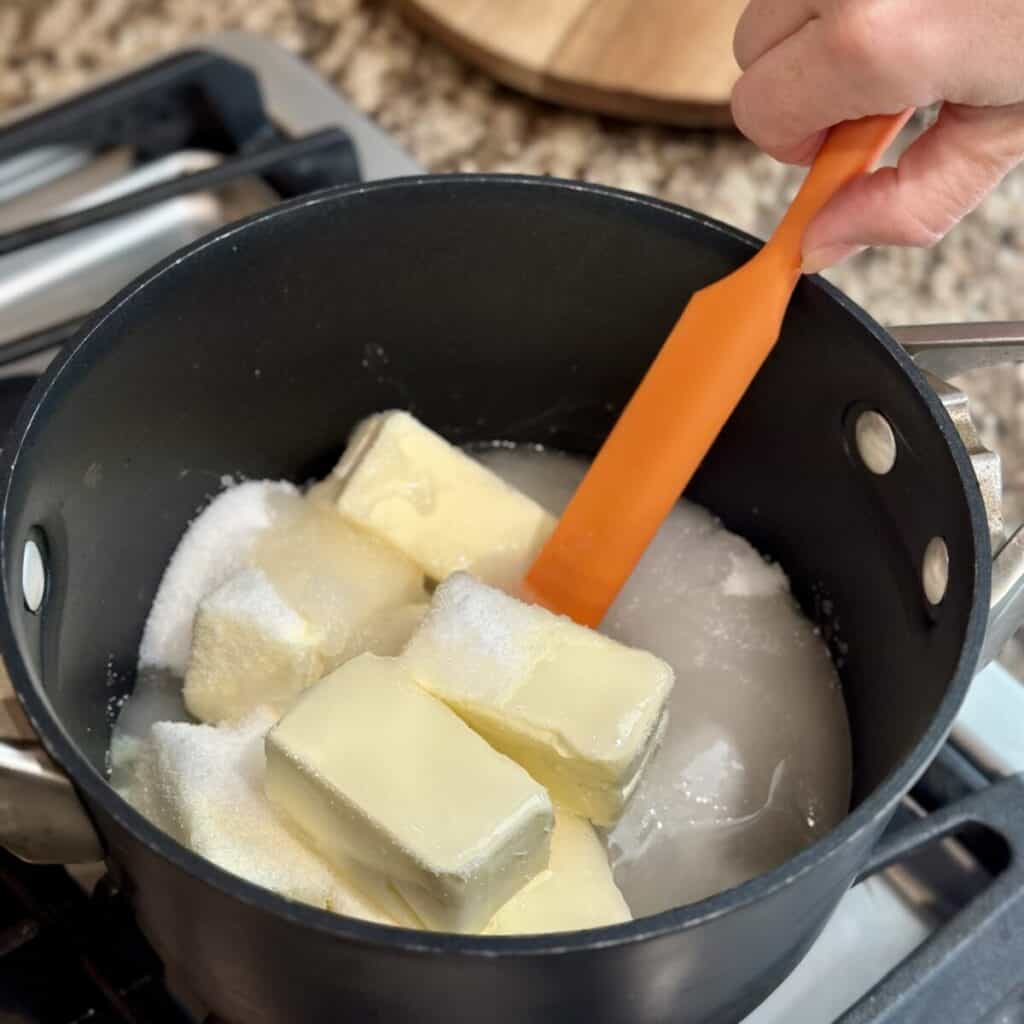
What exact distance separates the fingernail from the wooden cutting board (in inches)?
15.2

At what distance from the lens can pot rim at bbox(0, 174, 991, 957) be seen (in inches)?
15.6

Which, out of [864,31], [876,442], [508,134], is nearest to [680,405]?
[876,442]

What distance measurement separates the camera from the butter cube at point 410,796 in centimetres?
49

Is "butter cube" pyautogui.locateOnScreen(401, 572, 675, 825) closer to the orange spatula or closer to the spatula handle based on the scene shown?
the orange spatula

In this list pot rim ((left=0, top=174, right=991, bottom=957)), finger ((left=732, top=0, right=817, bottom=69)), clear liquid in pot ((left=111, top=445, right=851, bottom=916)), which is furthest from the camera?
clear liquid in pot ((left=111, top=445, right=851, bottom=916))

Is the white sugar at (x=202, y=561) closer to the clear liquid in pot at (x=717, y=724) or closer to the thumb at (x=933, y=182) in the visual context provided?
the clear liquid in pot at (x=717, y=724)

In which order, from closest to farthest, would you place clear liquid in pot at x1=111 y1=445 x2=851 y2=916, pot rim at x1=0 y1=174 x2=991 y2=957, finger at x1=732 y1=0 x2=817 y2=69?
pot rim at x1=0 y1=174 x2=991 y2=957, finger at x1=732 y1=0 x2=817 y2=69, clear liquid in pot at x1=111 y1=445 x2=851 y2=916

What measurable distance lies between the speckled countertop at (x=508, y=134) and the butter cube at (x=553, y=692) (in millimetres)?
366

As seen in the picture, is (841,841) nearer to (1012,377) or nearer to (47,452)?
(47,452)

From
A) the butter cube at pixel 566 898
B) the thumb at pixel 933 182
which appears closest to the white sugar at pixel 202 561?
the butter cube at pixel 566 898

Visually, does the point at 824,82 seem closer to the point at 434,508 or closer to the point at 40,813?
the point at 434,508

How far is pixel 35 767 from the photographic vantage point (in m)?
0.45

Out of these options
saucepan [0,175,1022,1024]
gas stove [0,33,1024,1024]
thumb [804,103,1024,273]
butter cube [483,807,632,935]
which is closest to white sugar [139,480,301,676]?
saucepan [0,175,1022,1024]

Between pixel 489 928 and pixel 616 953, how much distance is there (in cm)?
13
